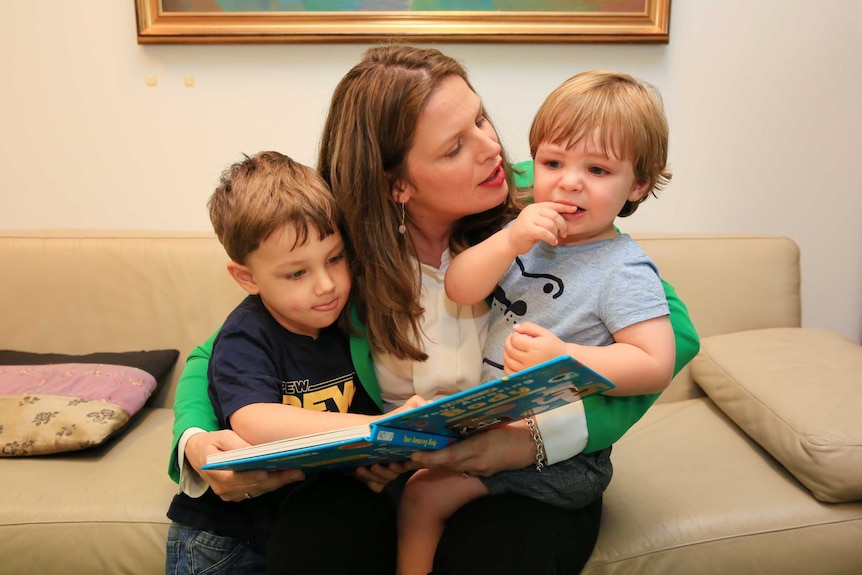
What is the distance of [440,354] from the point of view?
4.11 feet

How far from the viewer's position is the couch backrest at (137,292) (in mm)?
1853

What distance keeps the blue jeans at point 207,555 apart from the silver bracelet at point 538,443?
518mm

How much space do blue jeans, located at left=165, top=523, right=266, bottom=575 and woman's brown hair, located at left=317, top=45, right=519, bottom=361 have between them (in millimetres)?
417

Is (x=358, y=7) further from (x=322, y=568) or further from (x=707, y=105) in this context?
(x=322, y=568)

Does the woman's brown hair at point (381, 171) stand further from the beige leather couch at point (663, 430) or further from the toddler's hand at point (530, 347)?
the beige leather couch at point (663, 430)

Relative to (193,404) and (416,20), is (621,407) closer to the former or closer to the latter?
(193,404)

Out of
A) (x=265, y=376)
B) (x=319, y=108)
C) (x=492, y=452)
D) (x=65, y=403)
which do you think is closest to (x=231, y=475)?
(x=265, y=376)

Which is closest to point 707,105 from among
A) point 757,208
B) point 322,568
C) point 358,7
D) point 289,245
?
point 757,208

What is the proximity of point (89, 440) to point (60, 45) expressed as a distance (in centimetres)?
124

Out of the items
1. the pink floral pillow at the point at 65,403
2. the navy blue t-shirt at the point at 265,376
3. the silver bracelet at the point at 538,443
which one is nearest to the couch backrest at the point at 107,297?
the pink floral pillow at the point at 65,403

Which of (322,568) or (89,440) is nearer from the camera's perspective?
(322,568)

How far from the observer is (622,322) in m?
1.07

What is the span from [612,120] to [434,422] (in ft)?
1.70

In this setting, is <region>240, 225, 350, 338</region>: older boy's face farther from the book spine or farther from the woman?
the book spine
